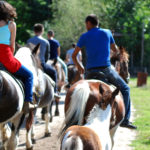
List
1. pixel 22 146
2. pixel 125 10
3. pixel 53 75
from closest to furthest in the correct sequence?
pixel 22 146
pixel 53 75
pixel 125 10

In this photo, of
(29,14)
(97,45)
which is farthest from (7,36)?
(29,14)

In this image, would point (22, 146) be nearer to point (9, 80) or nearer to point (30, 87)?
point (30, 87)

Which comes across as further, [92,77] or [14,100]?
[92,77]

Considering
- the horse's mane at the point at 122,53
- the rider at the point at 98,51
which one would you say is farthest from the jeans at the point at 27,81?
the horse's mane at the point at 122,53

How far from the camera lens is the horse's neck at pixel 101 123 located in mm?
4121

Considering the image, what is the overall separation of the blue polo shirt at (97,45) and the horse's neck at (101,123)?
1.40 m

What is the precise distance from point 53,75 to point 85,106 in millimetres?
5542

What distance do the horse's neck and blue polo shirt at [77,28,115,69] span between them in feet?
4.60

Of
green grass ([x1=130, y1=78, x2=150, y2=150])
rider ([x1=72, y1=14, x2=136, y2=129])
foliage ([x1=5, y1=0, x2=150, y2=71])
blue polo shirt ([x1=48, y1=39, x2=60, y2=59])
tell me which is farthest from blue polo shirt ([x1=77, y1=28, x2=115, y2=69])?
foliage ([x1=5, y1=0, x2=150, y2=71])

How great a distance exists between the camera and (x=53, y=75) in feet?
33.5

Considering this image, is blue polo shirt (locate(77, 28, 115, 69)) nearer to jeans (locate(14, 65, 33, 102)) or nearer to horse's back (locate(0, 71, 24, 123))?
jeans (locate(14, 65, 33, 102))

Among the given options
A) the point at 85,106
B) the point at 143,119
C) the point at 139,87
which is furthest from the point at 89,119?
the point at 139,87

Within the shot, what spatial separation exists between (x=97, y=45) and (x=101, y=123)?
Result: 1.88m

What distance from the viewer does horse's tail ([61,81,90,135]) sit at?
467cm
